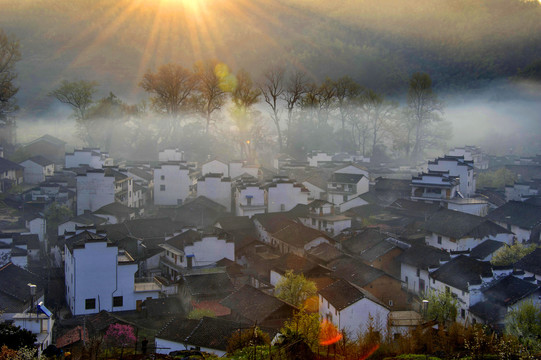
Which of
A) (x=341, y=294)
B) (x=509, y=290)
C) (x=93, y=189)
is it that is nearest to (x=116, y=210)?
(x=93, y=189)

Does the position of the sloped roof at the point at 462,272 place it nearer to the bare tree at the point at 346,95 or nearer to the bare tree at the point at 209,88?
the bare tree at the point at 209,88

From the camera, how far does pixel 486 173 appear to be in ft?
64.2

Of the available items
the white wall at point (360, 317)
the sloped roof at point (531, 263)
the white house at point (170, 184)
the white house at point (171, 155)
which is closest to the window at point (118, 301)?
the white wall at point (360, 317)

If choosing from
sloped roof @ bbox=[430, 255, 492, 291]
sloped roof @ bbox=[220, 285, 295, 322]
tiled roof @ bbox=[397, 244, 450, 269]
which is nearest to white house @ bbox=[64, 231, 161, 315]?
sloped roof @ bbox=[220, 285, 295, 322]

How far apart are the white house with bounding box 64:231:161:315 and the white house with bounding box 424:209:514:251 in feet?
19.5

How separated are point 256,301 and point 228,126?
47.9 feet

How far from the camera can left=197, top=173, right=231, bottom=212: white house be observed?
1467 centimetres

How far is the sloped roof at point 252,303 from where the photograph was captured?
756 cm

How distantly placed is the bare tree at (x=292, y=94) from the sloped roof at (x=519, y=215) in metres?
10.6

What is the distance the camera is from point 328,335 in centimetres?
646

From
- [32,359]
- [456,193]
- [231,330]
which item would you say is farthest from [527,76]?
[32,359]

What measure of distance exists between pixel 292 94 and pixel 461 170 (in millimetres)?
8334

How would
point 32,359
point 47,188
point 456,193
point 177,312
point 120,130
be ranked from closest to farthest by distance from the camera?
point 32,359 < point 177,312 < point 47,188 < point 456,193 < point 120,130

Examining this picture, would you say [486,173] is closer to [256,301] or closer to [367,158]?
[367,158]
